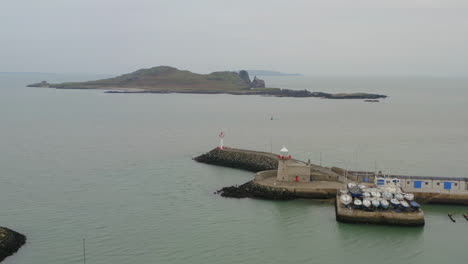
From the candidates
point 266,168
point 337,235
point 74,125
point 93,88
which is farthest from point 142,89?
point 337,235

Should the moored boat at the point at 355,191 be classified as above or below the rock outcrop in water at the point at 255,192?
above

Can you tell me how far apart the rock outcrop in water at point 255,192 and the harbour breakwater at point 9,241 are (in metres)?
12.0

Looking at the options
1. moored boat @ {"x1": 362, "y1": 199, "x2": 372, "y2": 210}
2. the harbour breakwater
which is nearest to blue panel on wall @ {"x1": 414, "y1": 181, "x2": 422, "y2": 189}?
moored boat @ {"x1": 362, "y1": 199, "x2": 372, "y2": 210}

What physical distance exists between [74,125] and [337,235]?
167 feet

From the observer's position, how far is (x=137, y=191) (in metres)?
31.2

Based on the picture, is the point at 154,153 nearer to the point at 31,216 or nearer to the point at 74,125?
the point at 31,216

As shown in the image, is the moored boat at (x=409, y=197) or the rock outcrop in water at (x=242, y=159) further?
the rock outcrop in water at (x=242, y=159)

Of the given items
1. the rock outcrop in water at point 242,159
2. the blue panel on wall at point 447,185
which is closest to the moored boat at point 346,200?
the blue panel on wall at point 447,185

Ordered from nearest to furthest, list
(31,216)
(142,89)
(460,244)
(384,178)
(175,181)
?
(460,244) → (31,216) → (384,178) → (175,181) → (142,89)

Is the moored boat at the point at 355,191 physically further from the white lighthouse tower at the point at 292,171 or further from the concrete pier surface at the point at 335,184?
the white lighthouse tower at the point at 292,171

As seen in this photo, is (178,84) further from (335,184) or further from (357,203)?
(357,203)

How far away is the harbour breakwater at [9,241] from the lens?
2051cm

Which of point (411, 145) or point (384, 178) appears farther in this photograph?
point (411, 145)

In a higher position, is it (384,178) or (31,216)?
(384,178)
